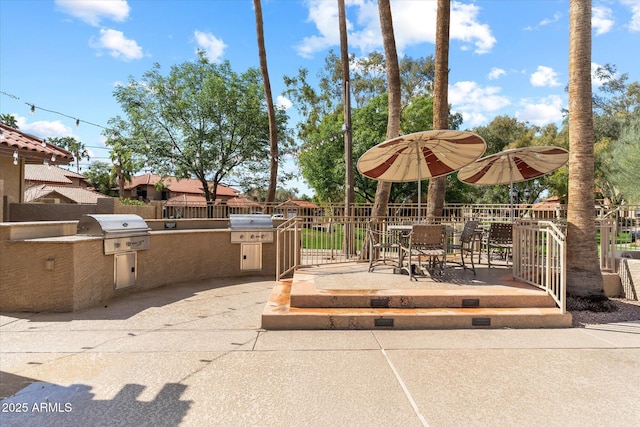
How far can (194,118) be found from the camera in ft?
70.9

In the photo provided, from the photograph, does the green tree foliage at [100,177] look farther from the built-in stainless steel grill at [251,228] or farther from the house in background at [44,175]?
the built-in stainless steel grill at [251,228]

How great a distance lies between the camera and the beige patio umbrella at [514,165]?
845 cm

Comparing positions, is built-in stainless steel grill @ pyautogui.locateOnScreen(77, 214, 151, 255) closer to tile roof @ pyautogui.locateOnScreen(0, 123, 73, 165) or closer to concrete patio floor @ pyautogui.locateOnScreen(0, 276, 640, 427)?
concrete patio floor @ pyautogui.locateOnScreen(0, 276, 640, 427)

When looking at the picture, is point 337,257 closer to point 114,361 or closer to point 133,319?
point 133,319

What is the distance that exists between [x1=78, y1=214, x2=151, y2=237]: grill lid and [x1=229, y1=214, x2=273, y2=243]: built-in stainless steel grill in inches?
78.9

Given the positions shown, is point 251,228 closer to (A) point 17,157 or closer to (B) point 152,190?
(A) point 17,157

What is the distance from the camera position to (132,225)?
261 inches

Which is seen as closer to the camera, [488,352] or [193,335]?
[488,352]

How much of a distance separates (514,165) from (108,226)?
9.61 metres

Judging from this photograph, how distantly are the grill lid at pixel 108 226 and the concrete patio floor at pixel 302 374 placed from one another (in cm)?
146

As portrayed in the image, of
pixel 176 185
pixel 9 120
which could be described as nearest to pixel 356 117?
pixel 176 185

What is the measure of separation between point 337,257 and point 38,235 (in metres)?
6.55

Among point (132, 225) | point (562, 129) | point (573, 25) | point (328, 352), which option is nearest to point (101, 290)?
point (132, 225)

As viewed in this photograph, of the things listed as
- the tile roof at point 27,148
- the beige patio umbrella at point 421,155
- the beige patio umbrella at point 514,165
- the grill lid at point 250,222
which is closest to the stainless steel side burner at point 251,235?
the grill lid at point 250,222
